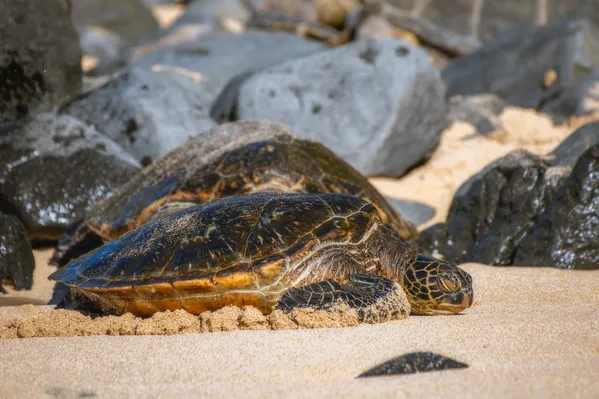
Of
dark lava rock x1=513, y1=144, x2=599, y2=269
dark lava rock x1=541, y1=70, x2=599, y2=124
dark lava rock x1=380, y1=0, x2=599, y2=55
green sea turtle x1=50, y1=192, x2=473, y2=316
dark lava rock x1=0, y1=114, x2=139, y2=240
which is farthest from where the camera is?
dark lava rock x1=380, y1=0, x2=599, y2=55

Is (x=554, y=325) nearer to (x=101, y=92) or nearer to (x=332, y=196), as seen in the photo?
(x=332, y=196)

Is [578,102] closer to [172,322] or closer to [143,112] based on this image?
[143,112]

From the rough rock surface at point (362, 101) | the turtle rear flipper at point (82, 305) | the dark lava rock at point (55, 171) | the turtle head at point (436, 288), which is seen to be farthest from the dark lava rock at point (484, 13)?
the turtle rear flipper at point (82, 305)

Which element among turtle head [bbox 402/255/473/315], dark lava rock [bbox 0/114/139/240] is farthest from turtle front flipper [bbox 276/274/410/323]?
dark lava rock [bbox 0/114/139/240]

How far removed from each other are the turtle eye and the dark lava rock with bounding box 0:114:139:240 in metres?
3.74

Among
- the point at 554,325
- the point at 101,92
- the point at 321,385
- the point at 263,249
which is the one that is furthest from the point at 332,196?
the point at 101,92

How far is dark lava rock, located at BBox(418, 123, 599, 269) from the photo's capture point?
196 inches

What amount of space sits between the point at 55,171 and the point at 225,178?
2.04 m

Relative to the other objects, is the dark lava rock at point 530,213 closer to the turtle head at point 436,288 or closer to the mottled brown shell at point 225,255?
the turtle head at point 436,288

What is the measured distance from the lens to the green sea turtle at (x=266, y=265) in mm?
3461

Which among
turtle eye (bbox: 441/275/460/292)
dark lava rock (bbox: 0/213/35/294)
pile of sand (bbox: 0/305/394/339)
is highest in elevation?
turtle eye (bbox: 441/275/460/292)

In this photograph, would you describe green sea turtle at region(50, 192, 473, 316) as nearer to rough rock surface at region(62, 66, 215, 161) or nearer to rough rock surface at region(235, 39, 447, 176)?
rough rock surface at region(62, 66, 215, 161)

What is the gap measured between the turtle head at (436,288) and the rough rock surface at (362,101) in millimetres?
4097

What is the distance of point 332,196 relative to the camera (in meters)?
3.93
